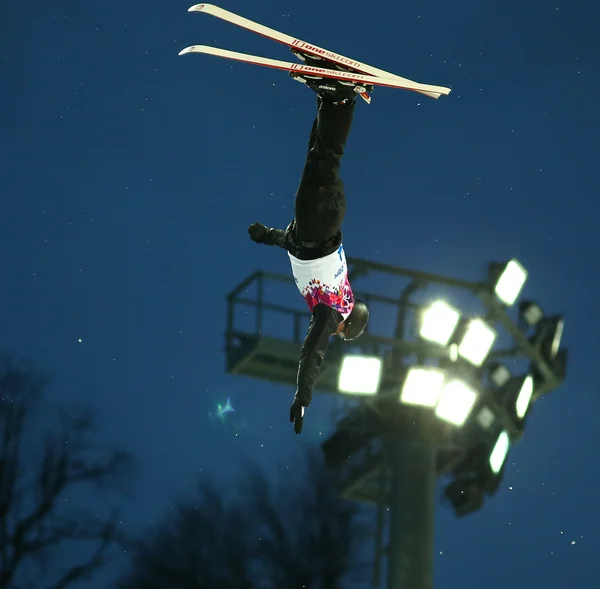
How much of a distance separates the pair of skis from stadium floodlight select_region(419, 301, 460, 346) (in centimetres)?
601

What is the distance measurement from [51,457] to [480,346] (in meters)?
10.3

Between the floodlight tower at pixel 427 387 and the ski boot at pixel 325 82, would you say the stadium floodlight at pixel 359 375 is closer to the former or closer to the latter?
the floodlight tower at pixel 427 387

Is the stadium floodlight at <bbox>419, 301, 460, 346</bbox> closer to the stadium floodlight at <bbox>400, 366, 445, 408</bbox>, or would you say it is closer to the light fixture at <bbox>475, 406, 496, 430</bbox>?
the stadium floodlight at <bbox>400, 366, 445, 408</bbox>

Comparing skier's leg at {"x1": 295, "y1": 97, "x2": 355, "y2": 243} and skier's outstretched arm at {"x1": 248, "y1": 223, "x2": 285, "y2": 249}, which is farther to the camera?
skier's outstretched arm at {"x1": 248, "y1": 223, "x2": 285, "y2": 249}

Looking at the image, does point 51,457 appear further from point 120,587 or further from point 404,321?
point 404,321

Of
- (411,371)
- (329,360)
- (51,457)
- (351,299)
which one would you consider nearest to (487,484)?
(411,371)

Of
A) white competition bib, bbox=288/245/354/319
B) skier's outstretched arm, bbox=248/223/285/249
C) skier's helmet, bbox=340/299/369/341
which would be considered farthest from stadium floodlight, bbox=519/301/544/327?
skier's outstretched arm, bbox=248/223/285/249

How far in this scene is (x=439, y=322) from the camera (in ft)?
36.7

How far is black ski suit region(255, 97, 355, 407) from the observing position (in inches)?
220

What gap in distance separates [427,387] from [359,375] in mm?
887

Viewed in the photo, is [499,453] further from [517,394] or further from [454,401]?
[454,401]

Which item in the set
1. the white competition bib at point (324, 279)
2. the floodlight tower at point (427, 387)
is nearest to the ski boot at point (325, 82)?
the white competition bib at point (324, 279)

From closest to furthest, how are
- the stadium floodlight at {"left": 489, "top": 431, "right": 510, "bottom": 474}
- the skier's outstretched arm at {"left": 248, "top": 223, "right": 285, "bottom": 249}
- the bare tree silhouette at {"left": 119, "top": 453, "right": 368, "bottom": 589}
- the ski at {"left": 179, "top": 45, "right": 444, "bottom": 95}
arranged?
the ski at {"left": 179, "top": 45, "right": 444, "bottom": 95} → the skier's outstretched arm at {"left": 248, "top": 223, "right": 285, "bottom": 249} → the stadium floodlight at {"left": 489, "top": 431, "right": 510, "bottom": 474} → the bare tree silhouette at {"left": 119, "top": 453, "right": 368, "bottom": 589}

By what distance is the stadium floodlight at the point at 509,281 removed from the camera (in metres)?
11.3
